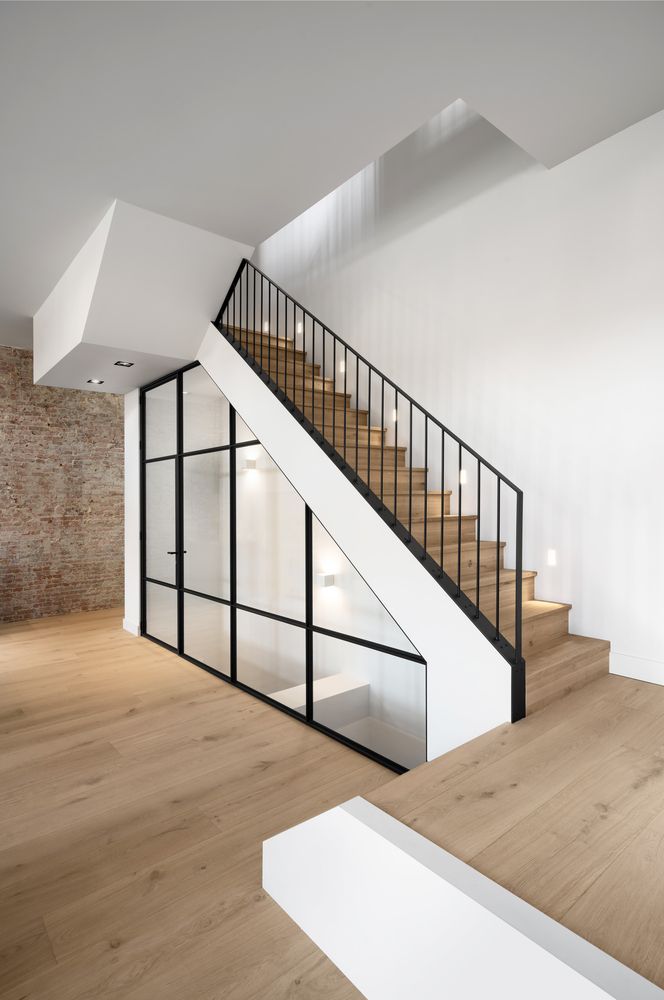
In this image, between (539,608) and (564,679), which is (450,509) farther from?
(564,679)

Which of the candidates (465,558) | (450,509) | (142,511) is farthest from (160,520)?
(465,558)

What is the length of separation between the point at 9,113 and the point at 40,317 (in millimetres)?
2695

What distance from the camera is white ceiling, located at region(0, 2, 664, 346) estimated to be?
2.15 meters

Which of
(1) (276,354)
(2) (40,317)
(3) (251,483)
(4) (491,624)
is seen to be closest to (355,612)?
(4) (491,624)

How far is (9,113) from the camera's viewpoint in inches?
103

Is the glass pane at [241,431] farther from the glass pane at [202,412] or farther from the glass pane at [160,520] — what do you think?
the glass pane at [160,520]

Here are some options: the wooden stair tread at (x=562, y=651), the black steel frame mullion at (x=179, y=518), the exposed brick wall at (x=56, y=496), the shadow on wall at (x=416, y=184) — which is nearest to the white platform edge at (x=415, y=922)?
the wooden stair tread at (x=562, y=651)

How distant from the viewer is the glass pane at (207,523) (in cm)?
447

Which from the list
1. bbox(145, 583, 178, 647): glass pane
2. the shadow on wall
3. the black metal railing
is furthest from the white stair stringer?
bbox(145, 583, 178, 647): glass pane

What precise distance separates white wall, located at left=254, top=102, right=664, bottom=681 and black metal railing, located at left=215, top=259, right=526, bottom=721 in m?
0.26

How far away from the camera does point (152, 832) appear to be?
2414 mm

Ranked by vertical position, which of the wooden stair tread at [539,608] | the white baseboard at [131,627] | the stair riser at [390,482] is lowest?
the white baseboard at [131,627]

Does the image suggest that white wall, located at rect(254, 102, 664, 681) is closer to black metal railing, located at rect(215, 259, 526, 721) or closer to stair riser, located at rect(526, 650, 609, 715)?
stair riser, located at rect(526, 650, 609, 715)

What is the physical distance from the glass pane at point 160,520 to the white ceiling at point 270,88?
A: 241cm
